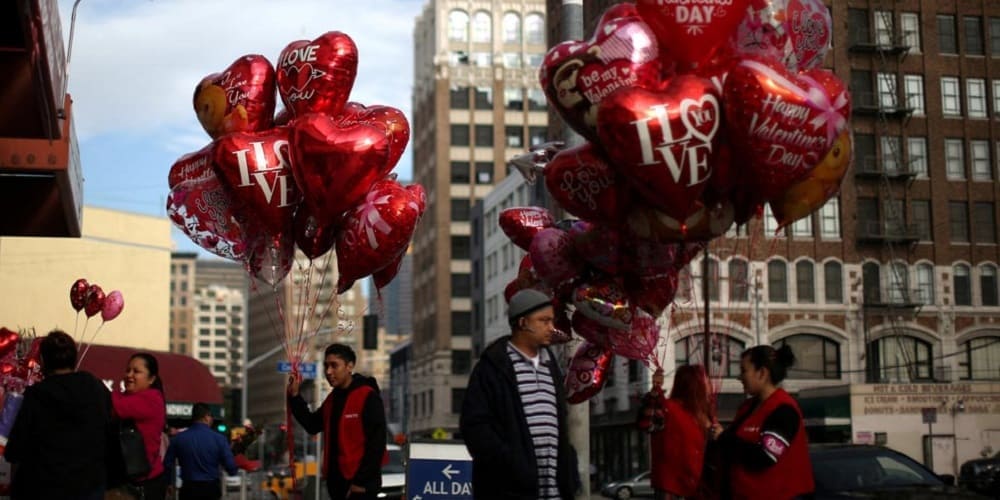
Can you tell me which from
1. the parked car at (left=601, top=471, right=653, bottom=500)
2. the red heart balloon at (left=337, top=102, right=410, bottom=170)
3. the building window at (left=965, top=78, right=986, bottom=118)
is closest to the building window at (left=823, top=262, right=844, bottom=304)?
the building window at (left=965, top=78, right=986, bottom=118)

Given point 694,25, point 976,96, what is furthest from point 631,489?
point 694,25

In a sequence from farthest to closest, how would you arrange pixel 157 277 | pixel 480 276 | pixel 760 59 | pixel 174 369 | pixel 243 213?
pixel 480 276
pixel 157 277
pixel 174 369
pixel 243 213
pixel 760 59

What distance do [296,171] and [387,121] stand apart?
3.79ft

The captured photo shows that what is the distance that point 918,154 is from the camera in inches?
2245

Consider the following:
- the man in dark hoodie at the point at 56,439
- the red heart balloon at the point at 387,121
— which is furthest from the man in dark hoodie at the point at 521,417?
the red heart balloon at the point at 387,121

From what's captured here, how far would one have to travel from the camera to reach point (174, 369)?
137ft

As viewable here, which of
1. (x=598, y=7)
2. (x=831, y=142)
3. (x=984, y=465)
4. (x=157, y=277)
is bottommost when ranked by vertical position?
(x=984, y=465)

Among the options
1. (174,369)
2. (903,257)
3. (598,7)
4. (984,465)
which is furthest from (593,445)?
(984,465)

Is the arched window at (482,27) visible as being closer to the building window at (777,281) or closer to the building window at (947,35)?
the building window at (947,35)

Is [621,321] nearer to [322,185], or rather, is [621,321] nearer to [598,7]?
[322,185]

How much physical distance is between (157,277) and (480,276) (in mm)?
36866

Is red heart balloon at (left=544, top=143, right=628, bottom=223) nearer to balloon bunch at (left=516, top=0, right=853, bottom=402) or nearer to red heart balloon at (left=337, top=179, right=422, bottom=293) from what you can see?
balloon bunch at (left=516, top=0, right=853, bottom=402)

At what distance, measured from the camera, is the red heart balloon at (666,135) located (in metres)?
8.00

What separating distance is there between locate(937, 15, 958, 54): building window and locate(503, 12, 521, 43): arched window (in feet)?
143
